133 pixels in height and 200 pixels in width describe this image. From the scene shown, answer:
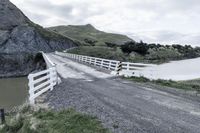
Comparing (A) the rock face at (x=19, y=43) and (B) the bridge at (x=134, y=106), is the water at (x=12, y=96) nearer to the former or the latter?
(B) the bridge at (x=134, y=106)

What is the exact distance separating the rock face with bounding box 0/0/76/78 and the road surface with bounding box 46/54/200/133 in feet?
182

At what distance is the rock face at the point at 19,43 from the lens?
2953 inches

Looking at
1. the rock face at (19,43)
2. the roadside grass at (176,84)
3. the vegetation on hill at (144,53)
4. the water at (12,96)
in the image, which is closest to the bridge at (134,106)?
the roadside grass at (176,84)

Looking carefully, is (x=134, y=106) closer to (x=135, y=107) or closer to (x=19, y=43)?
(x=135, y=107)

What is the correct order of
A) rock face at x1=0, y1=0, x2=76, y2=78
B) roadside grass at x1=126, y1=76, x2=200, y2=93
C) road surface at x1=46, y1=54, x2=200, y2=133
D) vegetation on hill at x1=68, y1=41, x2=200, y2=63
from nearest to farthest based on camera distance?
road surface at x1=46, y1=54, x2=200, y2=133 → roadside grass at x1=126, y1=76, x2=200, y2=93 → vegetation on hill at x1=68, y1=41, x2=200, y2=63 → rock face at x1=0, y1=0, x2=76, y2=78

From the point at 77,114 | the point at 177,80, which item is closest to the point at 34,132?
the point at 77,114

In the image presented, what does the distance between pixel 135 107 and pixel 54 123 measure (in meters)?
3.03

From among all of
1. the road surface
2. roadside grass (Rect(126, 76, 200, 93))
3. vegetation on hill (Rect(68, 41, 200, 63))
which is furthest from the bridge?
vegetation on hill (Rect(68, 41, 200, 63))

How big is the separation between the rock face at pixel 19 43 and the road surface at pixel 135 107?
182 feet

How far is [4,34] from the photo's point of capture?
90.4m

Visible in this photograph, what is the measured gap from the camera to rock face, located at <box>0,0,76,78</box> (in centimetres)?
7500

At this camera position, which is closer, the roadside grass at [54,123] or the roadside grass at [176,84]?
the roadside grass at [54,123]

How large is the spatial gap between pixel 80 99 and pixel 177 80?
9526 mm

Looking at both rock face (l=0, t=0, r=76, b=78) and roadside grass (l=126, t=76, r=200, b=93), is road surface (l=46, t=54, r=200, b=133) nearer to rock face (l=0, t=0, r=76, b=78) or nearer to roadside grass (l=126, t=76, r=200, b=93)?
roadside grass (l=126, t=76, r=200, b=93)
